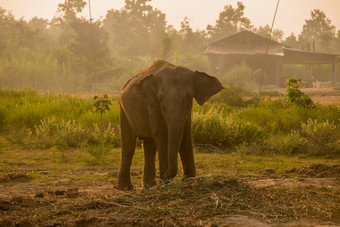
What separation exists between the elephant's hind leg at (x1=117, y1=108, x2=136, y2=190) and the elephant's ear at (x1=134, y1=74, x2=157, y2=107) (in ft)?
3.11

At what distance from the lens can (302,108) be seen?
1326 cm

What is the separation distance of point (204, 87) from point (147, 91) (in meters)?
0.75

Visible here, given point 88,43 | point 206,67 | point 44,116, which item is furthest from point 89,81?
point 44,116

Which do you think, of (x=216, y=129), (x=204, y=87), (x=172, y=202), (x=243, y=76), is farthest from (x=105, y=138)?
(x=243, y=76)

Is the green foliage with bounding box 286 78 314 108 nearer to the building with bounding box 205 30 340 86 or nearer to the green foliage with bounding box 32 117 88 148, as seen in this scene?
the green foliage with bounding box 32 117 88 148

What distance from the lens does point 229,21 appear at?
6128 centimetres

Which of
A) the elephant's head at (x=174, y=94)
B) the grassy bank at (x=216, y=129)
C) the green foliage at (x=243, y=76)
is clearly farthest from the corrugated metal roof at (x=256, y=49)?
the elephant's head at (x=174, y=94)

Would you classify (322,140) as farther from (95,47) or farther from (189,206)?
(95,47)

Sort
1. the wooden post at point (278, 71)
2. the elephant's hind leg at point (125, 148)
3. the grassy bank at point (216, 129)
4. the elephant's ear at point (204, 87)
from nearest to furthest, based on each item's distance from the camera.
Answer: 1. the elephant's ear at point (204, 87)
2. the elephant's hind leg at point (125, 148)
3. the grassy bank at point (216, 129)
4. the wooden post at point (278, 71)

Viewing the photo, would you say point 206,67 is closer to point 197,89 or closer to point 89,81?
point 89,81

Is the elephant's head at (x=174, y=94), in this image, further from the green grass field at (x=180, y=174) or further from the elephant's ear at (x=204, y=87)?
the green grass field at (x=180, y=174)

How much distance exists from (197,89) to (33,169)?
422 centimetres

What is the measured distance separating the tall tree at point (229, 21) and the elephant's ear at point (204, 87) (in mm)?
55806

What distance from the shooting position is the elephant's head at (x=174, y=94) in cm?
524
